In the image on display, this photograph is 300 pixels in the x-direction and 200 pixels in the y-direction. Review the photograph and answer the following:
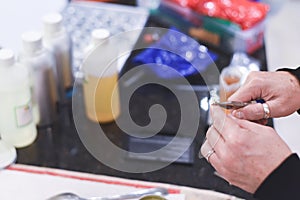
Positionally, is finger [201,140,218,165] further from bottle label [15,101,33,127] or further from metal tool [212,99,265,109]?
bottle label [15,101,33,127]

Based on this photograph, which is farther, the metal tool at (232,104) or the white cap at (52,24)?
the white cap at (52,24)

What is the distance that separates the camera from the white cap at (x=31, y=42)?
1.02 meters

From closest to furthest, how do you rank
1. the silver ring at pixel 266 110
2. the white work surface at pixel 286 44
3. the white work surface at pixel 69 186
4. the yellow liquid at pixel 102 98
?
1. the silver ring at pixel 266 110
2. the white work surface at pixel 69 186
3. the yellow liquid at pixel 102 98
4. the white work surface at pixel 286 44

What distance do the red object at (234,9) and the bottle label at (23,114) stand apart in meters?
0.56

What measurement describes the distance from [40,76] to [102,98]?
0.44 feet

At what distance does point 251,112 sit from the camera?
84cm

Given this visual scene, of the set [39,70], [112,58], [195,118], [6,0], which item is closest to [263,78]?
[195,118]

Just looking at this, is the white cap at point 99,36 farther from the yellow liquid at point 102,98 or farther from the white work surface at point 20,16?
the white work surface at point 20,16

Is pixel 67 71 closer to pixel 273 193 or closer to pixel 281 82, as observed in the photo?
pixel 281 82

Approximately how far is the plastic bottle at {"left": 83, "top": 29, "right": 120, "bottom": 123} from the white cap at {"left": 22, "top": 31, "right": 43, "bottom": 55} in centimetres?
10

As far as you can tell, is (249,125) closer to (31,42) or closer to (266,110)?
(266,110)

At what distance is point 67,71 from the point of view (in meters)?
1.18

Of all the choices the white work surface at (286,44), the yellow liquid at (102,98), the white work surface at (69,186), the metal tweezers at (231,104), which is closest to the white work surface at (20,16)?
the yellow liquid at (102,98)

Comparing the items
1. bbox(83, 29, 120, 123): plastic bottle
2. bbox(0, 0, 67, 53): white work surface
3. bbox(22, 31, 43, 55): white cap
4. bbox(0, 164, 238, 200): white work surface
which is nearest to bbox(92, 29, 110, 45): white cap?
bbox(83, 29, 120, 123): plastic bottle
